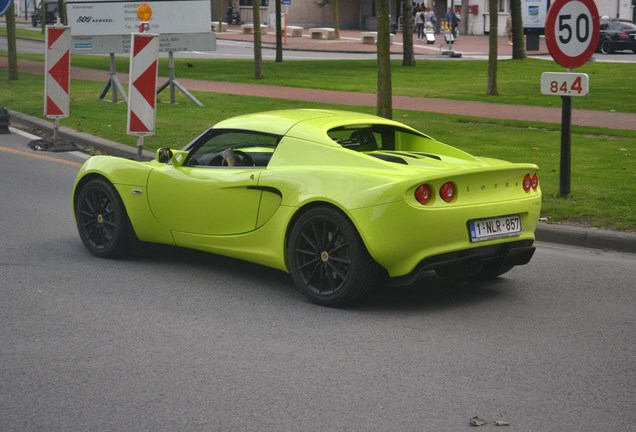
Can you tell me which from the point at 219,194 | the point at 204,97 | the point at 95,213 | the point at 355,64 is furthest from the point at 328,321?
the point at 355,64

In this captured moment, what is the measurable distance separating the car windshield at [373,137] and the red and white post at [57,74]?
8.46 metres

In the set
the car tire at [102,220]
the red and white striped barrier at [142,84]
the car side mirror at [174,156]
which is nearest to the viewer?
the car side mirror at [174,156]

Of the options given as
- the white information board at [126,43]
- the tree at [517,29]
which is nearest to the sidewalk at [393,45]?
the tree at [517,29]

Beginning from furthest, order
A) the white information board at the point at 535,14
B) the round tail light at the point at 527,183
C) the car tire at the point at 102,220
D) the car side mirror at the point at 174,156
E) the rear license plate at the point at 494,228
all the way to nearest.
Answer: the white information board at the point at 535,14, the car tire at the point at 102,220, the car side mirror at the point at 174,156, the round tail light at the point at 527,183, the rear license plate at the point at 494,228

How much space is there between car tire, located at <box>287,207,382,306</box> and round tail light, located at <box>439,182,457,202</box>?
59 cm

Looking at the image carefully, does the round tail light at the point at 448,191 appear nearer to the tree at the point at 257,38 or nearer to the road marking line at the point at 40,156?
the road marking line at the point at 40,156

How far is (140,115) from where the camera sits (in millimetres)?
13578

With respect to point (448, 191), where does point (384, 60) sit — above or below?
above

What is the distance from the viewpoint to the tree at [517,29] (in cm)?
3506

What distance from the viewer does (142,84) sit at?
13.7 m

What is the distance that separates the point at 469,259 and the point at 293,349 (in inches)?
60.5

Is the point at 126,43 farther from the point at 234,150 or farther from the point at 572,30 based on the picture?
the point at 234,150

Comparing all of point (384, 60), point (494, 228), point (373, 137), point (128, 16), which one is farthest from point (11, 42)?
point (494, 228)

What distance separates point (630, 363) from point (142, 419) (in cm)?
266
